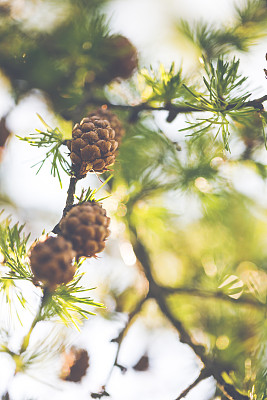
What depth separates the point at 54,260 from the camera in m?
0.42

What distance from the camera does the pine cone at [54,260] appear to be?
16.6 inches

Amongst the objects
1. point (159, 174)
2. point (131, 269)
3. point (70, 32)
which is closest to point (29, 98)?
point (70, 32)

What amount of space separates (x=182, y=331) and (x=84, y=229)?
40cm

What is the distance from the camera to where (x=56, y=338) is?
70 centimetres

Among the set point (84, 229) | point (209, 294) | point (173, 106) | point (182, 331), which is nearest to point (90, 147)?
point (84, 229)

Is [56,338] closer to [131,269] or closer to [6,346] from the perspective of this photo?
[6,346]

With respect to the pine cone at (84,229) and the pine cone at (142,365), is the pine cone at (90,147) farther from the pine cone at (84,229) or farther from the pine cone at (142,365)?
the pine cone at (142,365)

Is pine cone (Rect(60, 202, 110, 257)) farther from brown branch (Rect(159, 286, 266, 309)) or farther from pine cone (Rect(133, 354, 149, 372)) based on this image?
pine cone (Rect(133, 354, 149, 372))

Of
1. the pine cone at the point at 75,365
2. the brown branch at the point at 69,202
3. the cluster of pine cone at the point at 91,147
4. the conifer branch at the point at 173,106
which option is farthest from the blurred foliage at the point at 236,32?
the pine cone at the point at 75,365

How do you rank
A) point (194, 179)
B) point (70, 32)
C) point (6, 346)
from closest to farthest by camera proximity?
point (6, 346), point (70, 32), point (194, 179)

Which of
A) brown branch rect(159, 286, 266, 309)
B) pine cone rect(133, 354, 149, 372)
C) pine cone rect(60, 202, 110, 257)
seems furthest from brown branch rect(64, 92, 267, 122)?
pine cone rect(133, 354, 149, 372)

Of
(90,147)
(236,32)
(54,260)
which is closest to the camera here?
(54,260)

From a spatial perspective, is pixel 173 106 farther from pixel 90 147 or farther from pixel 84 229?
pixel 84 229

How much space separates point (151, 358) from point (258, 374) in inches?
13.0
